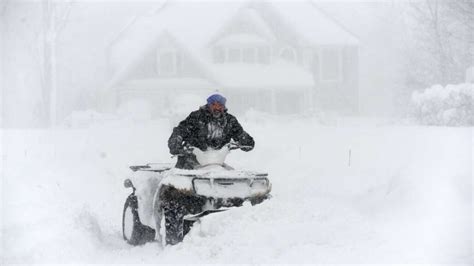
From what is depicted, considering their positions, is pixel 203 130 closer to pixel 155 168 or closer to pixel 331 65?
pixel 155 168

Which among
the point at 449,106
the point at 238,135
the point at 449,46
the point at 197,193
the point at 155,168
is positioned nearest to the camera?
the point at 197,193

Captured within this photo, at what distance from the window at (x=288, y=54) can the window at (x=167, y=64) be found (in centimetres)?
694

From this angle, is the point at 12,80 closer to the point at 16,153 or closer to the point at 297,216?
the point at 16,153

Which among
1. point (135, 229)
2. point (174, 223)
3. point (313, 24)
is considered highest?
point (313, 24)

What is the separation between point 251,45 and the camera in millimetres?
46094

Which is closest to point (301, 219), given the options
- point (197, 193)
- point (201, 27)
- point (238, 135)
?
point (197, 193)

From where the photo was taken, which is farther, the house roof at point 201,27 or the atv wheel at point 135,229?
the house roof at point 201,27

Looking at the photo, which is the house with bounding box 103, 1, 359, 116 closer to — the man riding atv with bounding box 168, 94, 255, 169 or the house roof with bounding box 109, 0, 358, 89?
the house roof with bounding box 109, 0, 358, 89

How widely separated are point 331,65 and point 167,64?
1023cm

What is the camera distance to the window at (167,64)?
45719 millimetres

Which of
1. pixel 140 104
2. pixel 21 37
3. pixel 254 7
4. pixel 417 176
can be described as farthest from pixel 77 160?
pixel 21 37

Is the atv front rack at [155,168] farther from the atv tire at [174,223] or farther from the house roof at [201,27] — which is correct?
the house roof at [201,27]

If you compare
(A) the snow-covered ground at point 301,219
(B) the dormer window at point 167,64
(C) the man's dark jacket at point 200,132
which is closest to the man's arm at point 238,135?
(C) the man's dark jacket at point 200,132

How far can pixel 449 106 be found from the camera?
82.2 feet
